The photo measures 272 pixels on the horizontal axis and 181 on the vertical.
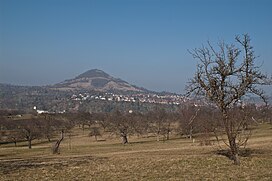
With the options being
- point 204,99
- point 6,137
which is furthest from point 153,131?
point 204,99

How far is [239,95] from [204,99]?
7.87 feet

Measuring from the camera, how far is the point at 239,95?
21031 millimetres

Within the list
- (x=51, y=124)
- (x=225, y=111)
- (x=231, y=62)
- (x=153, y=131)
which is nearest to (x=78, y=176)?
(x=225, y=111)

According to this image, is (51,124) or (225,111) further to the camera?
(51,124)

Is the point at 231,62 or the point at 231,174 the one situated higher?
the point at 231,62

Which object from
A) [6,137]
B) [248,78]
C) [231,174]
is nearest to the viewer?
[231,174]

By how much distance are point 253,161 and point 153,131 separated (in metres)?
81.9

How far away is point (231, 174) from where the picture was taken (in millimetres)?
16969

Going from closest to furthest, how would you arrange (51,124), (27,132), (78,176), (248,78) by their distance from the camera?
1. (78,176)
2. (248,78)
3. (27,132)
4. (51,124)

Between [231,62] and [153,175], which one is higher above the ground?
[231,62]

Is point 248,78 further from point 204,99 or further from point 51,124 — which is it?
point 51,124

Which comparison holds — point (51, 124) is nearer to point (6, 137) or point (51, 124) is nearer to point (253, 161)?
point (6, 137)

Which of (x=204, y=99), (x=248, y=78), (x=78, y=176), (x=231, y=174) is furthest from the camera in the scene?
(x=204, y=99)

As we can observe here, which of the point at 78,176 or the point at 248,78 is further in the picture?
the point at 248,78
